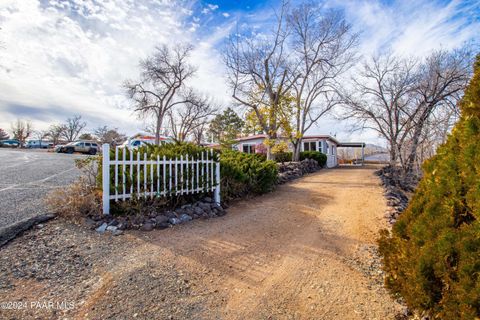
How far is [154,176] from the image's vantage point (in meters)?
4.65

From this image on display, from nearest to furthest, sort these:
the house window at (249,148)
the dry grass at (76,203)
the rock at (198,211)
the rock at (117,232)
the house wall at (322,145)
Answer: the rock at (117,232) < the dry grass at (76,203) < the rock at (198,211) < the house wall at (322,145) < the house window at (249,148)

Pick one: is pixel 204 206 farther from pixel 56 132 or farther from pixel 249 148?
pixel 56 132

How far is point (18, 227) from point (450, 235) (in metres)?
5.10

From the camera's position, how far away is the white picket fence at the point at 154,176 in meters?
4.22

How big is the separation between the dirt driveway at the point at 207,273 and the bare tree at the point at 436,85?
361 inches

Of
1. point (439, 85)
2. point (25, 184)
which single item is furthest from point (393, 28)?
point (25, 184)

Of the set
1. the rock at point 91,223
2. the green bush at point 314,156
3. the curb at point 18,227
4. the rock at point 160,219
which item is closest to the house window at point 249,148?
the green bush at point 314,156

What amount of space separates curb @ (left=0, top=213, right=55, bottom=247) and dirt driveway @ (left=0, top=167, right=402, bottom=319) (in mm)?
154

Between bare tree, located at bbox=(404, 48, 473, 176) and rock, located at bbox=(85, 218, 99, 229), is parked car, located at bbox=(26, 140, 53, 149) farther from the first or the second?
bare tree, located at bbox=(404, 48, 473, 176)

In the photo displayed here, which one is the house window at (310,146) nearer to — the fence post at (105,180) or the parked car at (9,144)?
the fence post at (105,180)

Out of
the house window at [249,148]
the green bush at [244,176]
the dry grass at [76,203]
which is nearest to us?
the dry grass at [76,203]

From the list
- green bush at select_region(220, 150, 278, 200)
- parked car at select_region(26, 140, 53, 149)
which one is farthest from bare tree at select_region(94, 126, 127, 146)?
green bush at select_region(220, 150, 278, 200)

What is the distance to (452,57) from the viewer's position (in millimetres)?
11484

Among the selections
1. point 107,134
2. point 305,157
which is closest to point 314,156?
point 305,157
